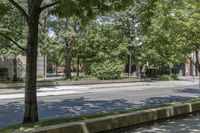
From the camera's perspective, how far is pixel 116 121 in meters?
9.66

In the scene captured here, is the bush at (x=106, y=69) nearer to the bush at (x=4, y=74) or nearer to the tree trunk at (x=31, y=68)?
the bush at (x=4, y=74)

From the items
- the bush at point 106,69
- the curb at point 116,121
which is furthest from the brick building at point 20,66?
the curb at point 116,121

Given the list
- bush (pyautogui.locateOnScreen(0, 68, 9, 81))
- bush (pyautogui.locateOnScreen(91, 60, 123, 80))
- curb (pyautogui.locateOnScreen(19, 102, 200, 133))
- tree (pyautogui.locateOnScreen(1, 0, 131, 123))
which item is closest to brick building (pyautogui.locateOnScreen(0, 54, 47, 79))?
bush (pyautogui.locateOnScreen(0, 68, 9, 81))

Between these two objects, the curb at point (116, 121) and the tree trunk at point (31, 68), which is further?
the tree trunk at point (31, 68)

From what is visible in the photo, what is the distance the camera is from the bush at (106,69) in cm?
3878

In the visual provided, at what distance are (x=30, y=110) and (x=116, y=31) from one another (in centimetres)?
3241

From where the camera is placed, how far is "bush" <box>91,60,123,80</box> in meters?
38.8

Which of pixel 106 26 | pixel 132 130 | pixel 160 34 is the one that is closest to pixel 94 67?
pixel 106 26

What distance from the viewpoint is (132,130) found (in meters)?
10.1

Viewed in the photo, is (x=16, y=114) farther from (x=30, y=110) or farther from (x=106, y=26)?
(x=106, y=26)

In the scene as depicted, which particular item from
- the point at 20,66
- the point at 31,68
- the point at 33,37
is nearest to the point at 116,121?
the point at 31,68

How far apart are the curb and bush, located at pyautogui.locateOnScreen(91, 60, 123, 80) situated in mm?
25842

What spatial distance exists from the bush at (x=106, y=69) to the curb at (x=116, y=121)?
2584cm

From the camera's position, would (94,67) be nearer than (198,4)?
No
